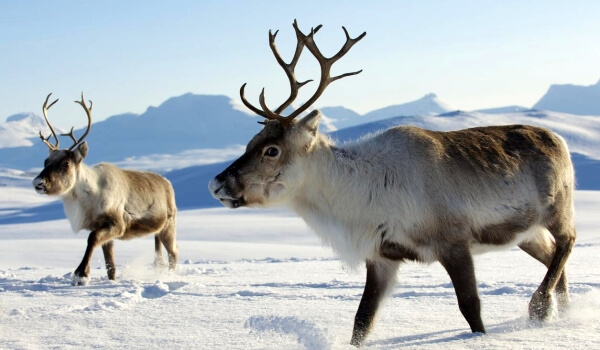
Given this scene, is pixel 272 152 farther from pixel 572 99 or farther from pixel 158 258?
pixel 572 99

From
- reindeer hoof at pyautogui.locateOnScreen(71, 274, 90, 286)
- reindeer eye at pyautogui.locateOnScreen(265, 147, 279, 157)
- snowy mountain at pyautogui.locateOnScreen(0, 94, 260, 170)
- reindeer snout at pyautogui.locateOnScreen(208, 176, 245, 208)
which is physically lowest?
snowy mountain at pyautogui.locateOnScreen(0, 94, 260, 170)

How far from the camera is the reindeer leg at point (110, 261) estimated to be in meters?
8.78

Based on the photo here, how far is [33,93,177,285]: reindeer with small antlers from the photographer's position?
29.6 ft

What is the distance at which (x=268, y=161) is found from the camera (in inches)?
180

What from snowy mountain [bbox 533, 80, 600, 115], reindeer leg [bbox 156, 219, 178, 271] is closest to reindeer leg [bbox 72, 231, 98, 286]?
reindeer leg [bbox 156, 219, 178, 271]

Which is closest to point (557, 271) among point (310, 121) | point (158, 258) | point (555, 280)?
point (555, 280)

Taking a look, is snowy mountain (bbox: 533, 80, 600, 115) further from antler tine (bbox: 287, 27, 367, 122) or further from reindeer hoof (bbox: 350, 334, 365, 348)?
reindeer hoof (bbox: 350, 334, 365, 348)

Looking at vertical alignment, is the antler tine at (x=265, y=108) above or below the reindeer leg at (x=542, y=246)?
above

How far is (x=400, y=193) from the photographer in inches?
174

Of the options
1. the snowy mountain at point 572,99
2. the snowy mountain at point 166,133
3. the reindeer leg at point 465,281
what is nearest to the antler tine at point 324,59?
the reindeer leg at point 465,281

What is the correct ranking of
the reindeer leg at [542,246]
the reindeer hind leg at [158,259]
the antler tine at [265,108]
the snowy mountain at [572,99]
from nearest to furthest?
1. the antler tine at [265,108]
2. the reindeer leg at [542,246]
3. the reindeer hind leg at [158,259]
4. the snowy mountain at [572,99]

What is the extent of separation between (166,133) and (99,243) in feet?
569

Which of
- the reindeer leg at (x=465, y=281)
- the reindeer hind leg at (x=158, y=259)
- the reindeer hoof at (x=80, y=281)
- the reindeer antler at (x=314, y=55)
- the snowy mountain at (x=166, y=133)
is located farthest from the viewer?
the snowy mountain at (x=166, y=133)

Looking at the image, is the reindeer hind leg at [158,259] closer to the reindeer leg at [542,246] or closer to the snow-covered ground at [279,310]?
the snow-covered ground at [279,310]
